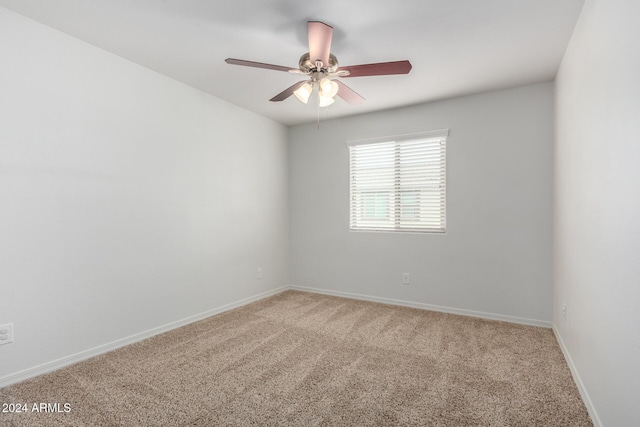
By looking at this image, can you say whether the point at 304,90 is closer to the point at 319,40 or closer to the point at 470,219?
the point at 319,40

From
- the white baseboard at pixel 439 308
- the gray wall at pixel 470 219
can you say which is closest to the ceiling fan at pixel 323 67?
the gray wall at pixel 470 219

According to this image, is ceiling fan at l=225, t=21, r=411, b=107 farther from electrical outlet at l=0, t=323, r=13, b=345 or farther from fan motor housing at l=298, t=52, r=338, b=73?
electrical outlet at l=0, t=323, r=13, b=345

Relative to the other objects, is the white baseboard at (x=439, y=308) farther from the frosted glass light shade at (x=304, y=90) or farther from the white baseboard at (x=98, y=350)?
the frosted glass light shade at (x=304, y=90)

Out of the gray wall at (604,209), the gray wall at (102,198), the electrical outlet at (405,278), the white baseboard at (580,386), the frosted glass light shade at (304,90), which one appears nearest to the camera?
the gray wall at (604,209)

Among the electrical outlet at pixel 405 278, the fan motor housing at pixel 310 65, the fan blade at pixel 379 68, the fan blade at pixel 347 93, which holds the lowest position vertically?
A: the electrical outlet at pixel 405 278

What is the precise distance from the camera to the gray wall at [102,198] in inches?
80.8

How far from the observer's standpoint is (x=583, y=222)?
194 cm

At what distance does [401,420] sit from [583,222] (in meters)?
1.61

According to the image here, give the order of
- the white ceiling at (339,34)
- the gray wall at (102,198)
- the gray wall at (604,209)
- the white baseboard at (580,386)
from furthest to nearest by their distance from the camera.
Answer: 1. the gray wall at (102,198)
2. the white ceiling at (339,34)
3. the white baseboard at (580,386)
4. the gray wall at (604,209)

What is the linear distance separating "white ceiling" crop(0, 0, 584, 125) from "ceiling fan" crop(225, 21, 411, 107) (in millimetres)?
199

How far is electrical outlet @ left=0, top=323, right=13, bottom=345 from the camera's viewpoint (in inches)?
77.6

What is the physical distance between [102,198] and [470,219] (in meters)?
3.51

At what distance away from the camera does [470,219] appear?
3.42 m

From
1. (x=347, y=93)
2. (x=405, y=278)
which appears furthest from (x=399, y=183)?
(x=347, y=93)
